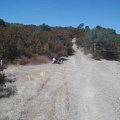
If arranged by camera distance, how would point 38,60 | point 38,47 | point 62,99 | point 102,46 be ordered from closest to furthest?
point 62,99 < point 38,60 < point 38,47 < point 102,46

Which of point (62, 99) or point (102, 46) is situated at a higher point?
point (102, 46)

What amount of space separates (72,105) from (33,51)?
1701 cm

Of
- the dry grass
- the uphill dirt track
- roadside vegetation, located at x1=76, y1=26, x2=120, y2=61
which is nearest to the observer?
the uphill dirt track

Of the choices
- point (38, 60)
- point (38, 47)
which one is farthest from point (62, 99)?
point (38, 47)

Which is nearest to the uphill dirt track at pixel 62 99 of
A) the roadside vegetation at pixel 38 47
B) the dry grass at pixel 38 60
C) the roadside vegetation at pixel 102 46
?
the roadside vegetation at pixel 38 47

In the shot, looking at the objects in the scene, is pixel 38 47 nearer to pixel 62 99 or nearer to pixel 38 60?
pixel 38 60

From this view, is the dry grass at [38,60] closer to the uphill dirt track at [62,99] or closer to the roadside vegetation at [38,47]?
the roadside vegetation at [38,47]

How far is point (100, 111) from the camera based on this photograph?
10094 millimetres

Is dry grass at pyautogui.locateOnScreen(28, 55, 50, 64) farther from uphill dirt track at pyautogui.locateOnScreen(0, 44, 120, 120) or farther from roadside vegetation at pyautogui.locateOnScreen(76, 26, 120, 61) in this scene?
roadside vegetation at pyautogui.locateOnScreen(76, 26, 120, 61)

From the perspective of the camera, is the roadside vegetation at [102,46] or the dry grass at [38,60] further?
the roadside vegetation at [102,46]

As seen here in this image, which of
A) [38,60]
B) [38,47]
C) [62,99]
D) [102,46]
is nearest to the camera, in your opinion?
[62,99]

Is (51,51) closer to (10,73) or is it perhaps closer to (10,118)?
(10,73)

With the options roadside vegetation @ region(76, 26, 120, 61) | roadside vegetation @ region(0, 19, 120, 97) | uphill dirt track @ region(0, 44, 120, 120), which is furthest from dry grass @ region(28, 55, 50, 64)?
roadside vegetation @ region(76, 26, 120, 61)

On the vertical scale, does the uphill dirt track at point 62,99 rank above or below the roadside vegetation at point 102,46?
below
